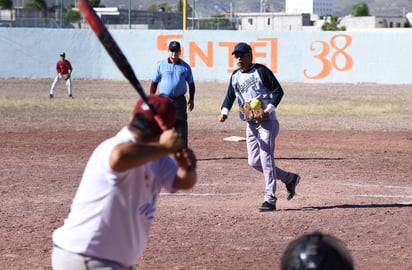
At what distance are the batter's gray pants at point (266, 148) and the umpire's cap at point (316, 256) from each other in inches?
296

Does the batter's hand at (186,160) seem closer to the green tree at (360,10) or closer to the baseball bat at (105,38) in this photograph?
the baseball bat at (105,38)

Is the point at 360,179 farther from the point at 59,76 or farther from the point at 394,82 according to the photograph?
the point at 394,82

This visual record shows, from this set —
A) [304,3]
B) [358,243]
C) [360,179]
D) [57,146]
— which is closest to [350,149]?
[360,179]

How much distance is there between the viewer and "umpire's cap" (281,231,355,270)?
147 inches

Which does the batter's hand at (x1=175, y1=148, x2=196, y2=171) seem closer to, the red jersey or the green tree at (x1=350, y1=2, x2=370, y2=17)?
the red jersey

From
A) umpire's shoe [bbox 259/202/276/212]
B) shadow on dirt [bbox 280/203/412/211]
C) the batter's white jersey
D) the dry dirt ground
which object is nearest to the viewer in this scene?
the batter's white jersey

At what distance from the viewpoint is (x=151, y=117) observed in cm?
495

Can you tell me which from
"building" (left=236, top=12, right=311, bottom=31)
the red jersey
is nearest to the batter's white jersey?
the red jersey

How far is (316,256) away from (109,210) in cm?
163

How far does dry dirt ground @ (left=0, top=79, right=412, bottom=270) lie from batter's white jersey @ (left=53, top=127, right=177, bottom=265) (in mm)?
3813

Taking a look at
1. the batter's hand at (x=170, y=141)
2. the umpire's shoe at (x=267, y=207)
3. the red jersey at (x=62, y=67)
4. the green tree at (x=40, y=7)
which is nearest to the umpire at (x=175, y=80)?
the umpire's shoe at (x=267, y=207)

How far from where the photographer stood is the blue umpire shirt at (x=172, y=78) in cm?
1472

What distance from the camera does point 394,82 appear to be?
43062 millimetres

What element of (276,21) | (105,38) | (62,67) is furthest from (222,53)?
(276,21)
